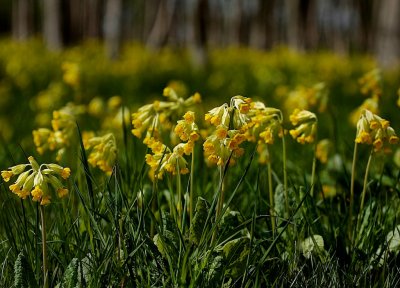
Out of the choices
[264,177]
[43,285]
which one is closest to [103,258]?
[43,285]

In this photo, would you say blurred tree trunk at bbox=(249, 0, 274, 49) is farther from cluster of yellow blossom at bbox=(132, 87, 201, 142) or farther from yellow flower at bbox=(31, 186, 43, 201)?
yellow flower at bbox=(31, 186, 43, 201)

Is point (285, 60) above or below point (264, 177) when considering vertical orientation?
below

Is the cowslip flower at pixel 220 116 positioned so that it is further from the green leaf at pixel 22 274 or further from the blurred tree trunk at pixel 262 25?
the blurred tree trunk at pixel 262 25

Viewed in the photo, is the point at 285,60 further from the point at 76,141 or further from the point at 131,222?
the point at 131,222

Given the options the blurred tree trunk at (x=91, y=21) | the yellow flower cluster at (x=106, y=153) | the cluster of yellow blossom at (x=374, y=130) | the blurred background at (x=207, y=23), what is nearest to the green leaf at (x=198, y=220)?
the yellow flower cluster at (x=106, y=153)

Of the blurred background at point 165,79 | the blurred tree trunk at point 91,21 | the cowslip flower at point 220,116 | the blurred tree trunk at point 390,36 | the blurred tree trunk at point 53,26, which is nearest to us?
the cowslip flower at point 220,116

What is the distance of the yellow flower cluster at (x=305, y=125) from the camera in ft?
7.04

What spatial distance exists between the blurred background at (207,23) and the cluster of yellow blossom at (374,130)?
27.9ft

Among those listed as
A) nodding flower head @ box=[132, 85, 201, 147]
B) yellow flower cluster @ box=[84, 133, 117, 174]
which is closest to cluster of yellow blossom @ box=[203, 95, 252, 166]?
nodding flower head @ box=[132, 85, 201, 147]

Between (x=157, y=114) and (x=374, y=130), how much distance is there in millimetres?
678

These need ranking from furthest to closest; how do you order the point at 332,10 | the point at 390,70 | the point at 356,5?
the point at 332,10 < the point at 356,5 < the point at 390,70

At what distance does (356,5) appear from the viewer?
31859 mm

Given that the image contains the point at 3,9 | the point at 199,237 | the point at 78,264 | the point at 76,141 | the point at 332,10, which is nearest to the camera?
the point at 78,264

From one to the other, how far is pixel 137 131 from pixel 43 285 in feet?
1.80
